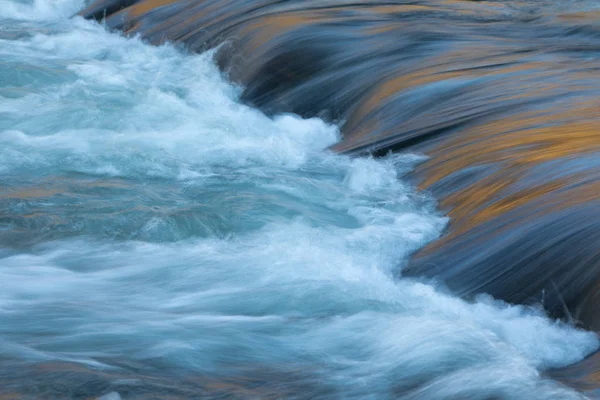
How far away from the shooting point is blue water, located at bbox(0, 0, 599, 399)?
10.5 ft

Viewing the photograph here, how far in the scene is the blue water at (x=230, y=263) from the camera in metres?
3.20

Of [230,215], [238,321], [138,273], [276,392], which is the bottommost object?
[276,392]

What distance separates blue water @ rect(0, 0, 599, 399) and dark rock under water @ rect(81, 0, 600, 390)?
15 cm

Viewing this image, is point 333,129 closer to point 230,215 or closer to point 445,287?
point 230,215

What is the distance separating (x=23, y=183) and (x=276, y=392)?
249 cm

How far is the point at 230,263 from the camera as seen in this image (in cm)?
414

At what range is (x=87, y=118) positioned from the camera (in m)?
6.35

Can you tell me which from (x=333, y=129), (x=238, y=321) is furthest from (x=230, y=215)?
(x=333, y=129)

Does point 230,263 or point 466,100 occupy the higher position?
point 466,100

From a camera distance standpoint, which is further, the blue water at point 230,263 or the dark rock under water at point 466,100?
the dark rock under water at point 466,100

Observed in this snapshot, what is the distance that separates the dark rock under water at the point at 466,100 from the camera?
3.78 metres

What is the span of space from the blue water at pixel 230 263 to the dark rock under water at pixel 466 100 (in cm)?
15

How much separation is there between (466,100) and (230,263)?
79.1 inches

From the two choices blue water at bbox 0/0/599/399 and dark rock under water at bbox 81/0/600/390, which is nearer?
blue water at bbox 0/0/599/399
